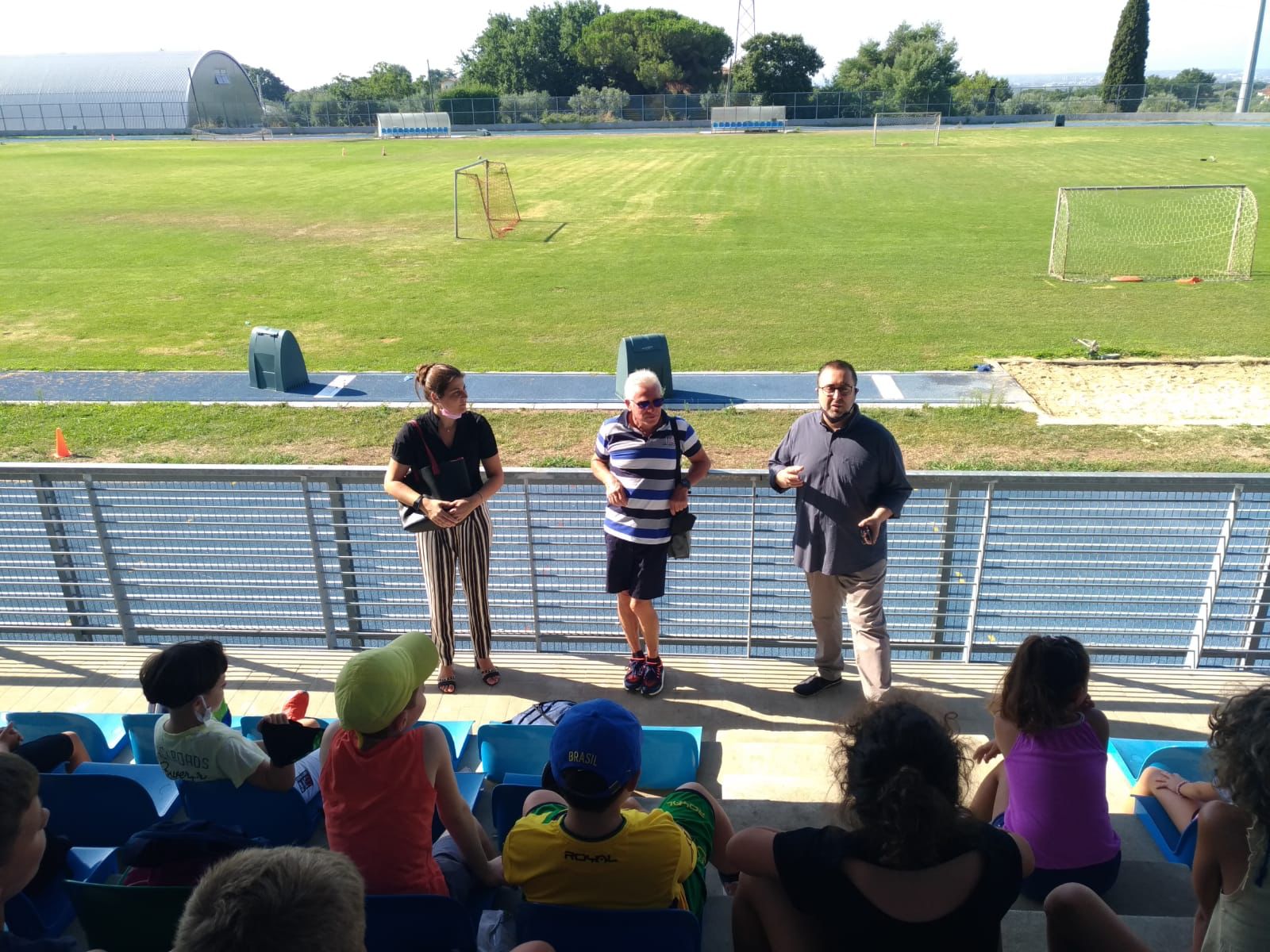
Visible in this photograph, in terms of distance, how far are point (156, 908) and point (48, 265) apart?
23.6 m

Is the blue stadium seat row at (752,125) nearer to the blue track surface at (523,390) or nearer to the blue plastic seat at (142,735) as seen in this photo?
the blue track surface at (523,390)

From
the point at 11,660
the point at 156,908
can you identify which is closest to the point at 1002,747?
the point at 156,908

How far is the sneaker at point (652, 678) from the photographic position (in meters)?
5.34

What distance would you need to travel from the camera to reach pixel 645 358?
12594mm

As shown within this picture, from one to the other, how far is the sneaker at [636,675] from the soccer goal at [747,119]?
65256 mm

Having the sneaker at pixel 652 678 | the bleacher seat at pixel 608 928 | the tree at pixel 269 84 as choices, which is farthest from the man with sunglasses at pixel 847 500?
the tree at pixel 269 84

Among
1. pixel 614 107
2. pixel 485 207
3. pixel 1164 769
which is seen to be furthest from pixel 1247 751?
pixel 614 107

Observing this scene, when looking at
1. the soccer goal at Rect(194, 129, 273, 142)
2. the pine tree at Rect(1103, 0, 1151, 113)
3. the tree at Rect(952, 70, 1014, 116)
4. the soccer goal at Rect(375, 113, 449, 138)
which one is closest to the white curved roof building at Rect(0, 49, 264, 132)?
the soccer goal at Rect(194, 129, 273, 142)

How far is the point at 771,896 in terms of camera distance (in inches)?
99.1

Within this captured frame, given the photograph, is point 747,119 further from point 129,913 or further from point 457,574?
point 129,913

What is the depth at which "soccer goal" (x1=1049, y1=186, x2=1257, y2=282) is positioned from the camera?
19.8 metres

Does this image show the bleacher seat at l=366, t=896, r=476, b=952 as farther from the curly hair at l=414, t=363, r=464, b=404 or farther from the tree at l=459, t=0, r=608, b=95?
the tree at l=459, t=0, r=608, b=95

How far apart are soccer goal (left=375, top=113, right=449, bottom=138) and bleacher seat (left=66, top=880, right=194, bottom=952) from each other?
2759 inches

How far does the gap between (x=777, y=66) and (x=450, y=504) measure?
8870 centimetres
